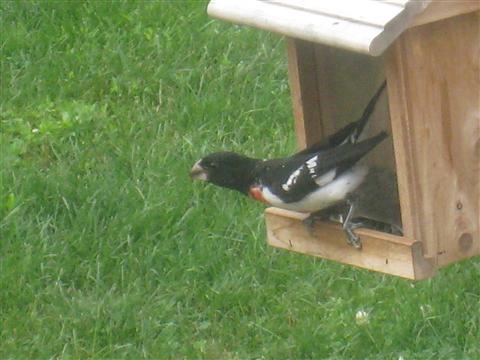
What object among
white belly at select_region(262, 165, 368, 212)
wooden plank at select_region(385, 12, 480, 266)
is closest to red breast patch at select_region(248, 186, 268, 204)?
white belly at select_region(262, 165, 368, 212)

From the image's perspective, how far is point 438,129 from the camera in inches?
135

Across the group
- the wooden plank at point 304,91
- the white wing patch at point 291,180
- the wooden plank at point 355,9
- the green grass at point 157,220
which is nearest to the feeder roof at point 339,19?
the wooden plank at point 355,9

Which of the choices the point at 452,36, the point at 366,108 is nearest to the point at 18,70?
the point at 366,108

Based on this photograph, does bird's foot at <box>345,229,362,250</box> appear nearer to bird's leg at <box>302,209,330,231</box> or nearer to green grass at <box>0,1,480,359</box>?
bird's leg at <box>302,209,330,231</box>

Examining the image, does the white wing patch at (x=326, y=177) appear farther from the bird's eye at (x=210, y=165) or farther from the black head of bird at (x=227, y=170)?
the bird's eye at (x=210, y=165)

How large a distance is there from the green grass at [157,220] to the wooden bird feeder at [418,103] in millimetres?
1064

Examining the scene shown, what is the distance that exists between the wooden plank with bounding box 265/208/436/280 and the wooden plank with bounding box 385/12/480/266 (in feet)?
0.18

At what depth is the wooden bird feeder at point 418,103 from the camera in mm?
3211

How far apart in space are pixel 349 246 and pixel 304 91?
534mm

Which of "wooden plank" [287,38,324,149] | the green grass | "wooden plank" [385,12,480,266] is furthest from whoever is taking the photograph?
the green grass

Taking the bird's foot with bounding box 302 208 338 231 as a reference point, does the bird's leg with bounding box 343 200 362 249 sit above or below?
above

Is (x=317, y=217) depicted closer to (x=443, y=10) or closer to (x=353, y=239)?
(x=353, y=239)

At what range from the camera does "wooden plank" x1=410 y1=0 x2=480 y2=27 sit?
3232 millimetres

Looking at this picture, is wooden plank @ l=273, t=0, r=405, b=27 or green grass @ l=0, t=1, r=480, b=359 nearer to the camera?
wooden plank @ l=273, t=0, r=405, b=27
